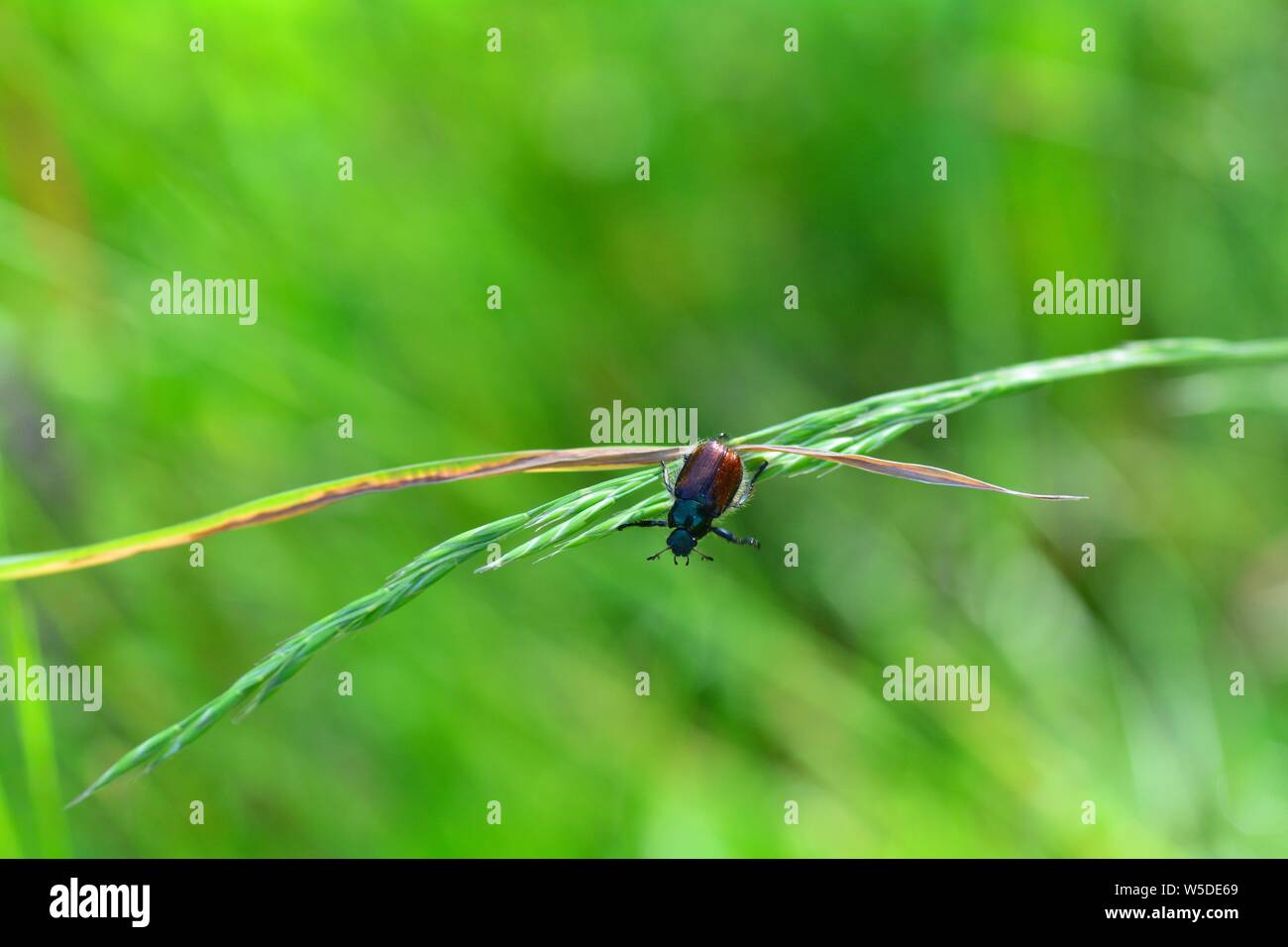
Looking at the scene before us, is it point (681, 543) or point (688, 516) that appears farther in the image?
point (681, 543)

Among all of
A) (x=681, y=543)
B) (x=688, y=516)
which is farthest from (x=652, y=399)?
(x=688, y=516)

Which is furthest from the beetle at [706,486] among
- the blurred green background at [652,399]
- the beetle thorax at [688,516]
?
the blurred green background at [652,399]

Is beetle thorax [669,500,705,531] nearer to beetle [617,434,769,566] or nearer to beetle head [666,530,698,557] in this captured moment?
beetle [617,434,769,566]

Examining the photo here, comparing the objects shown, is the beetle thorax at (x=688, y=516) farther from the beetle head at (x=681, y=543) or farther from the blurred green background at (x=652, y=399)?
the blurred green background at (x=652, y=399)

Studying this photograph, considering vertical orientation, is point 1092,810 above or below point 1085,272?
below

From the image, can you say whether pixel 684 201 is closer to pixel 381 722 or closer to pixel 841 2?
pixel 841 2

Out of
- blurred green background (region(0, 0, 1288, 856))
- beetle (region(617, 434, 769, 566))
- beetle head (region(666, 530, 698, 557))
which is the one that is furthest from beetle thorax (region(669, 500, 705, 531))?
blurred green background (region(0, 0, 1288, 856))

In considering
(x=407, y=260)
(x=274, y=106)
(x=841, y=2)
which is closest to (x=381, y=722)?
(x=407, y=260)

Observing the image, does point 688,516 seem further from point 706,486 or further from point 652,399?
point 652,399
